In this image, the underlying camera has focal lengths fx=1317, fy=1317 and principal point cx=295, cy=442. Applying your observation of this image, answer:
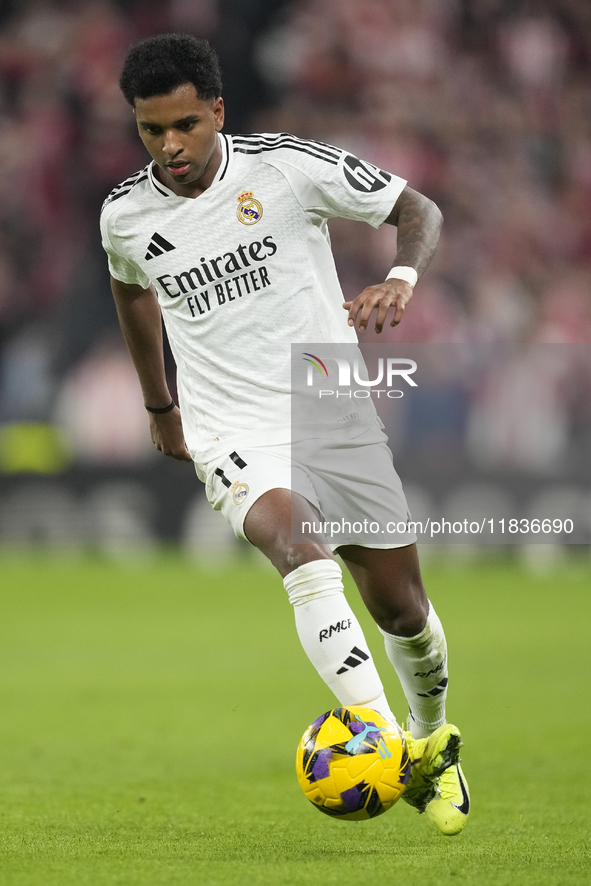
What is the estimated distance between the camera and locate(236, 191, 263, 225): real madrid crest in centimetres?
410

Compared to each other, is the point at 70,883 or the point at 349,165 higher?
the point at 349,165

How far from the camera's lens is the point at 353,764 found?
3.54 metres

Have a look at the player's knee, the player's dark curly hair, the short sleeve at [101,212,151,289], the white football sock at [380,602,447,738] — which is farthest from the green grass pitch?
the player's dark curly hair

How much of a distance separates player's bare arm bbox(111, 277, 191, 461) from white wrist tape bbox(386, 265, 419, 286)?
1065mm

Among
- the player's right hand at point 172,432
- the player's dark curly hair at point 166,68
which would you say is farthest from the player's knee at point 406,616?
the player's dark curly hair at point 166,68

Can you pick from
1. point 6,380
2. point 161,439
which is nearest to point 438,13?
point 6,380

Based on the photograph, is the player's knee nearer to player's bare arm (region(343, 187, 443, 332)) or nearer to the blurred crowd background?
player's bare arm (region(343, 187, 443, 332))

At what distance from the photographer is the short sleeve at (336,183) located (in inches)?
160

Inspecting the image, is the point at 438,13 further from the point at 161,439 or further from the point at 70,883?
the point at 70,883

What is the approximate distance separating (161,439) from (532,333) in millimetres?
10960

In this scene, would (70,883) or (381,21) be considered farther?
(381,21)

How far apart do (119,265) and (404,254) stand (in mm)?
1015

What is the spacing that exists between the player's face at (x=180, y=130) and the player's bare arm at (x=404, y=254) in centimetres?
62

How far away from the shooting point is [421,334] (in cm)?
1459
